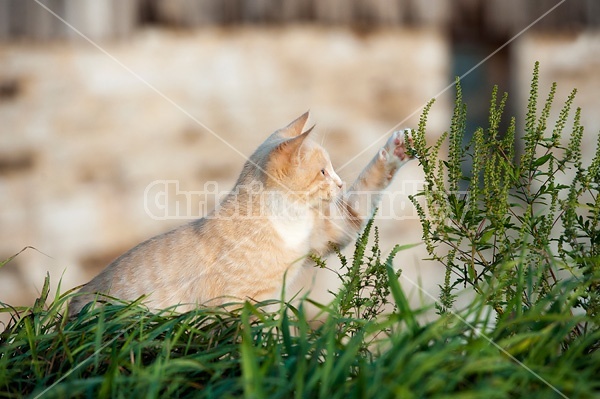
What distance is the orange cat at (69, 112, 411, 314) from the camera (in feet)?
7.09

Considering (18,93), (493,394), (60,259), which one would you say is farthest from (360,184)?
(18,93)

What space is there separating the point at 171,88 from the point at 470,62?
1832 millimetres

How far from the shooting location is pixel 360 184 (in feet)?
8.18

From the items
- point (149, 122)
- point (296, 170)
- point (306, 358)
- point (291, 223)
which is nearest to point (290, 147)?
point (296, 170)

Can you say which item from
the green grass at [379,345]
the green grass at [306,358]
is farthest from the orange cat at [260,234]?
the green grass at [306,358]

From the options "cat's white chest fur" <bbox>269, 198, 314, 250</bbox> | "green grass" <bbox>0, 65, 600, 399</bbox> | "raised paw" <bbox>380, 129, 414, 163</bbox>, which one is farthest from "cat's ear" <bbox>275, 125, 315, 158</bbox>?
"green grass" <bbox>0, 65, 600, 399</bbox>

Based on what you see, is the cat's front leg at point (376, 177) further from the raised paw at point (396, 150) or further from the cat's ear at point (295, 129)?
the cat's ear at point (295, 129)

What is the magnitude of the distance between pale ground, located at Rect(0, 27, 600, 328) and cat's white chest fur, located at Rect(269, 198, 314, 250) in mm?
1778

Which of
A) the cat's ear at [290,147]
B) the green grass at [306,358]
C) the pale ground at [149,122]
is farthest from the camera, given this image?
the pale ground at [149,122]

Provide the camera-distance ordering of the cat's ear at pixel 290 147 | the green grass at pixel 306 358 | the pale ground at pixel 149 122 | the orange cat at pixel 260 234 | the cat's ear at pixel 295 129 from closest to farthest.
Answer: the green grass at pixel 306 358
the orange cat at pixel 260 234
the cat's ear at pixel 290 147
the cat's ear at pixel 295 129
the pale ground at pixel 149 122

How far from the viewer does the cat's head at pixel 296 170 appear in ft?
7.82

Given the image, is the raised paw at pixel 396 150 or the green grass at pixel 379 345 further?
the raised paw at pixel 396 150

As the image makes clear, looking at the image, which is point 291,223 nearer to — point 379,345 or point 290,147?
point 290,147

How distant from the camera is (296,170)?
241 cm
